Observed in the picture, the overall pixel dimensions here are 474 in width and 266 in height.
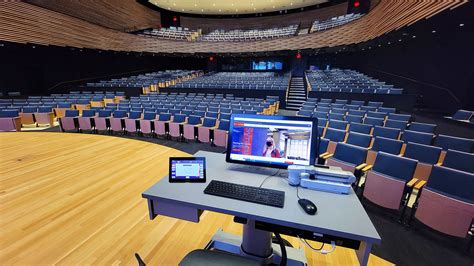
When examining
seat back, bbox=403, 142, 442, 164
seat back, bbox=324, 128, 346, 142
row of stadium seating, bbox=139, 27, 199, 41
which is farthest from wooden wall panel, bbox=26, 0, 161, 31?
seat back, bbox=403, 142, 442, 164

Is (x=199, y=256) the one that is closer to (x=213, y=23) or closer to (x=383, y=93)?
(x=383, y=93)

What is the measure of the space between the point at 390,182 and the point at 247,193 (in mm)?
2089

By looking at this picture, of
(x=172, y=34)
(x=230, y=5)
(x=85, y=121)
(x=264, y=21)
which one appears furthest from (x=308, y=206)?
(x=264, y=21)

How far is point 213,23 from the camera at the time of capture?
22.2m

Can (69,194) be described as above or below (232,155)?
below

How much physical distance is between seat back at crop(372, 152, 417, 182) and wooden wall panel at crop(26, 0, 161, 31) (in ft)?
50.3

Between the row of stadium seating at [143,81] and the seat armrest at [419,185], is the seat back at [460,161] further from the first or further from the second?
the row of stadium seating at [143,81]

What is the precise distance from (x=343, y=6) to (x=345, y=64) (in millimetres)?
6016

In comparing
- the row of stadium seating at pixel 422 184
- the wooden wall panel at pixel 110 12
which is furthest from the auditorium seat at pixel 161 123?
the wooden wall panel at pixel 110 12

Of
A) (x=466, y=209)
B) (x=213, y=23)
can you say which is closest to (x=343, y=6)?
(x=213, y=23)

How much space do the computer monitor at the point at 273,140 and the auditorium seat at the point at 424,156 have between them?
2534 mm

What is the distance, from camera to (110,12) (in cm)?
1471

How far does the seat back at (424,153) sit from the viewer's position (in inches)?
118

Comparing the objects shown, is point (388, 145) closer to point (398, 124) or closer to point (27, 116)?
point (398, 124)
